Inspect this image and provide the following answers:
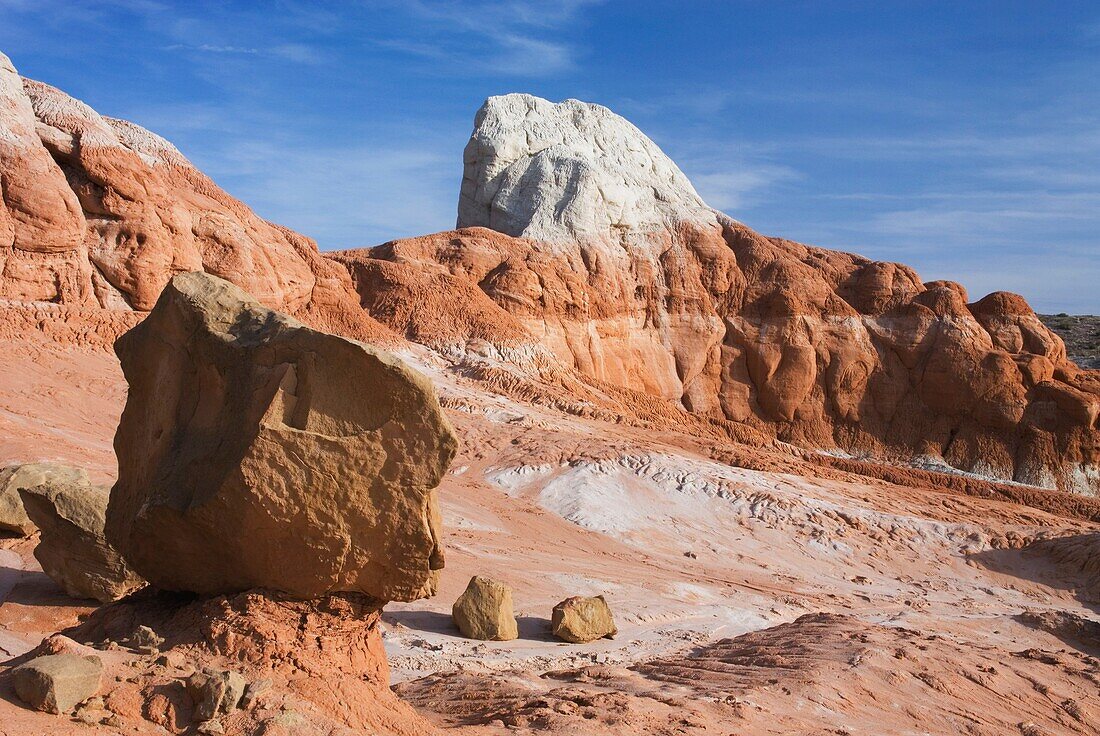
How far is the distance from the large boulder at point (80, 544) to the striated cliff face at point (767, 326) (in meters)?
20.5

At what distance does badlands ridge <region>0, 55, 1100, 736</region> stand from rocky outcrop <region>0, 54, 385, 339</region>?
7 centimetres

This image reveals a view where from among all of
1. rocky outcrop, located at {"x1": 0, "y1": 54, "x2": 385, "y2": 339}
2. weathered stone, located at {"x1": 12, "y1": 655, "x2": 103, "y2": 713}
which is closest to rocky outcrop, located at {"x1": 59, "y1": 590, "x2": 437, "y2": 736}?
weathered stone, located at {"x1": 12, "y1": 655, "x2": 103, "y2": 713}

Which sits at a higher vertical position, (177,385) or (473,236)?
(473,236)

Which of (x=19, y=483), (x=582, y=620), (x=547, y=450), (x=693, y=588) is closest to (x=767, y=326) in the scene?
(x=547, y=450)

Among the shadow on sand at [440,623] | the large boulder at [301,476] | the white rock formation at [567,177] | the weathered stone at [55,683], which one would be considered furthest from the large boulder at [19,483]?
the white rock formation at [567,177]

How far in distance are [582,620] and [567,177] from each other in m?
22.5

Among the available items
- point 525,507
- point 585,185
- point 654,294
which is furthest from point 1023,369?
point 525,507

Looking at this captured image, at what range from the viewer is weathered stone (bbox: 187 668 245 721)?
4.31 meters

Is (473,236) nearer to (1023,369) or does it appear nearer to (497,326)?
(497,326)

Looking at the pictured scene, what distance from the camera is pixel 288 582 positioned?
16.5 feet

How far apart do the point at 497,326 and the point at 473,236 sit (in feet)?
13.6

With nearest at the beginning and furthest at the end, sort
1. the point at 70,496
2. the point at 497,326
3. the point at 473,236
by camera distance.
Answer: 1. the point at 70,496
2. the point at 497,326
3. the point at 473,236

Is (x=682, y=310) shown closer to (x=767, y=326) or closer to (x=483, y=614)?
(x=767, y=326)

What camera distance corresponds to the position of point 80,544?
23.9 ft
